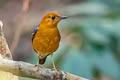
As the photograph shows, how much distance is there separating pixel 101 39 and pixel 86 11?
3.69ft

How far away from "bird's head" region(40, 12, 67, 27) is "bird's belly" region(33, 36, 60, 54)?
15 centimetres

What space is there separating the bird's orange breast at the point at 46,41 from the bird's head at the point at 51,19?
0.07m

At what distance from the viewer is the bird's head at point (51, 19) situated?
372 centimetres

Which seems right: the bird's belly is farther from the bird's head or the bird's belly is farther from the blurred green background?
the blurred green background

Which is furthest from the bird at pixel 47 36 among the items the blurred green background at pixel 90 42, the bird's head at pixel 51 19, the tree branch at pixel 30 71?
the tree branch at pixel 30 71

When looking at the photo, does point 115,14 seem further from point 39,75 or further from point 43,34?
point 39,75

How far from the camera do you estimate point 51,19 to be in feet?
12.3

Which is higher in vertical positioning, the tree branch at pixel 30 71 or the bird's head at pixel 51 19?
the bird's head at pixel 51 19

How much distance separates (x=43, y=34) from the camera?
375 centimetres

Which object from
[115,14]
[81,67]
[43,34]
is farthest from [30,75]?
[115,14]

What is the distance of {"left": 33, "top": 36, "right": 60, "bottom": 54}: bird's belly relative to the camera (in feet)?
12.1

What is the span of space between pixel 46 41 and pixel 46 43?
18 mm

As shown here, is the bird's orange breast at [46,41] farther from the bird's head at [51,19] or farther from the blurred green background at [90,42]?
the blurred green background at [90,42]

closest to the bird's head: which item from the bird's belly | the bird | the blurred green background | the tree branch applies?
the bird
